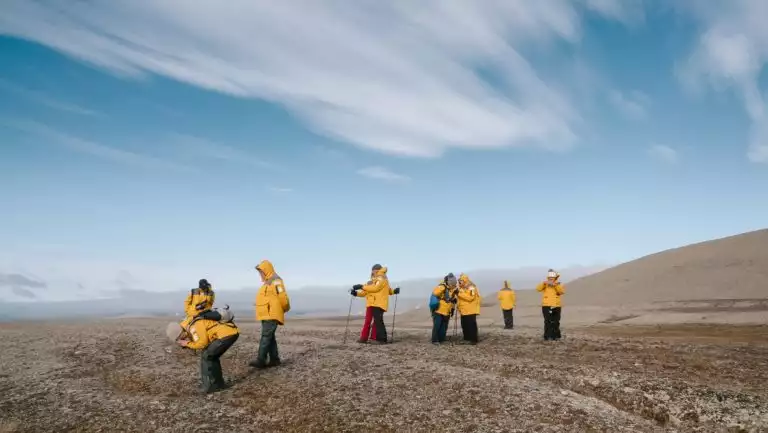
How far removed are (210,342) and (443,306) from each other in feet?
27.6

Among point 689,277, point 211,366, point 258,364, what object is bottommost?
point 258,364

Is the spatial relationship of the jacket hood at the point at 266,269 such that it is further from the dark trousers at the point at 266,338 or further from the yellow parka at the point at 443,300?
the yellow parka at the point at 443,300

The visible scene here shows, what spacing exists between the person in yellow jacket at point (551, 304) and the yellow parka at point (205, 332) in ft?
36.8

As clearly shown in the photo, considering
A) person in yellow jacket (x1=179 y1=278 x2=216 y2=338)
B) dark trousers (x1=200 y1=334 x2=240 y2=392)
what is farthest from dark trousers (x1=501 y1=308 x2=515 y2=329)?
dark trousers (x1=200 y1=334 x2=240 y2=392)

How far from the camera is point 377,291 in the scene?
17.2 metres

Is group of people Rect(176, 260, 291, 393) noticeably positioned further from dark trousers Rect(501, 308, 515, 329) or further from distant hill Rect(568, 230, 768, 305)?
distant hill Rect(568, 230, 768, 305)

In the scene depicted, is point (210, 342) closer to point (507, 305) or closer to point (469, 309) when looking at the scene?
point (469, 309)

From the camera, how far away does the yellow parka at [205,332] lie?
11.0 meters

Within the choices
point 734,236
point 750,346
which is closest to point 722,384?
point 750,346

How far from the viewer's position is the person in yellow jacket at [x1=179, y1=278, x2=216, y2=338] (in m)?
11.3

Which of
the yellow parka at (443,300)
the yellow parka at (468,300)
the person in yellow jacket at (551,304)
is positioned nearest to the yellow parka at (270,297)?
the yellow parka at (443,300)

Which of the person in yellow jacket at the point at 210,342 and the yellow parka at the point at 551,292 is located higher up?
the yellow parka at the point at 551,292

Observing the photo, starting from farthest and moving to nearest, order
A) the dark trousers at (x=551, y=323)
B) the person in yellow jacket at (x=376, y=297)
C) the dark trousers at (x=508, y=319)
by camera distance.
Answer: the dark trousers at (x=508, y=319)
the dark trousers at (x=551, y=323)
the person in yellow jacket at (x=376, y=297)

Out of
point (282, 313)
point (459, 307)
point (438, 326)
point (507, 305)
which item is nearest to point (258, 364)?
point (282, 313)
